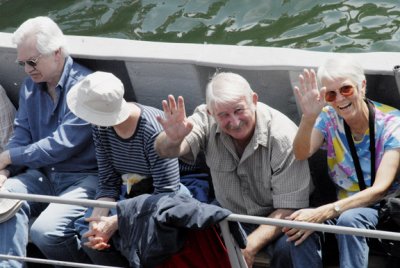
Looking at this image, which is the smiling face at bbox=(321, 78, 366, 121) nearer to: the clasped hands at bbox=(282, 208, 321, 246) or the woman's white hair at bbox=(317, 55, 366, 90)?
the woman's white hair at bbox=(317, 55, 366, 90)

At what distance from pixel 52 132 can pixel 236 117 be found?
1284 mm

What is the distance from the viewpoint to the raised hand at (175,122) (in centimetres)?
384

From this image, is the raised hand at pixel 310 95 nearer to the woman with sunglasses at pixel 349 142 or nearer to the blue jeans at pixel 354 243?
the woman with sunglasses at pixel 349 142

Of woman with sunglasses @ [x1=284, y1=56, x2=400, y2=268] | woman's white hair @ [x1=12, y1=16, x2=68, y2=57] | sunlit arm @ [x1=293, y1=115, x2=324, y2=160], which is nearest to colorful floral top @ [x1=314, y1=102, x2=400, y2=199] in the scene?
woman with sunglasses @ [x1=284, y1=56, x2=400, y2=268]

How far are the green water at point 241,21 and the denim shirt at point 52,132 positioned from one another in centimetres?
227

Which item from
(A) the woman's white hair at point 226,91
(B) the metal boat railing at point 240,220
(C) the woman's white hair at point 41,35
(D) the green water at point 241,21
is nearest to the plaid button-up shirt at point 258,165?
(A) the woman's white hair at point 226,91

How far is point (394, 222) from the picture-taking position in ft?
12.4

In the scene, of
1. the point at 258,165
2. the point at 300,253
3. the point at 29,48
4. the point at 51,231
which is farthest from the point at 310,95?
the point at 29,48

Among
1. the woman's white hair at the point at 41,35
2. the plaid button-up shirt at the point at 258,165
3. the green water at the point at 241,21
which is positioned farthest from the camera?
the green water at the point at 241,21

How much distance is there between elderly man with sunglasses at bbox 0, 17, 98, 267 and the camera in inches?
174

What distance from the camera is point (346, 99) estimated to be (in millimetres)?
3875

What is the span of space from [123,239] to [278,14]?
351cm

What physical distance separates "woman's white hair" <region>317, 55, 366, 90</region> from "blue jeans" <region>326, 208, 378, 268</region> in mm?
571

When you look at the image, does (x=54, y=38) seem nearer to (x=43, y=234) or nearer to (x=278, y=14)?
(x=43, y=234)
